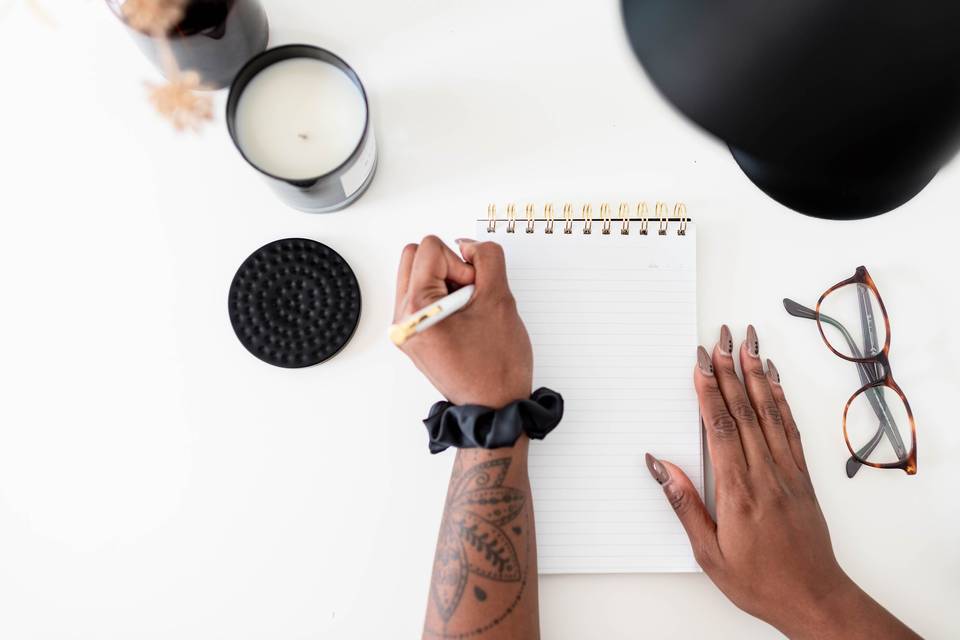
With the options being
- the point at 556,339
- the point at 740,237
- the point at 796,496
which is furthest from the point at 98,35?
the point at 796,496

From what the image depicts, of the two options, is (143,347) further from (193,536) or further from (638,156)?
(638,156)

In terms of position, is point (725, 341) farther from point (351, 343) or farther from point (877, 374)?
point (351, 343)

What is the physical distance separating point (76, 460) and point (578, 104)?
732mm

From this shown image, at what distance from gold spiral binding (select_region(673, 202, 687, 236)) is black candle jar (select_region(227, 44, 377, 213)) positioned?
0.36 metres

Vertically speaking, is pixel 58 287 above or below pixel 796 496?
above

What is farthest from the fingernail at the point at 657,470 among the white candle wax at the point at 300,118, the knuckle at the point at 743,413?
the white candle wax at the point at 300,118

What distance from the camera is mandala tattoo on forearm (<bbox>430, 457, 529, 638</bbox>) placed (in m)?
0.62

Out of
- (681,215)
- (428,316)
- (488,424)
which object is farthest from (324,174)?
(681,215)

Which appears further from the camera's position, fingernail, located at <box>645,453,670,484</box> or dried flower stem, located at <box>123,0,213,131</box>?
fingernail, located at <box>645,453,670,484</box>

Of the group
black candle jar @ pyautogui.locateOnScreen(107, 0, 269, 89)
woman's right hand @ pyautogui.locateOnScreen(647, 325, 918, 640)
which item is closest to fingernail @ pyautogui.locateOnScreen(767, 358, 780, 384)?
woman's right hand @ pyautogui.locateOnScreen(647, 325, 918, 640)

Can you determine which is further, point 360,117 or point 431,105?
point 431,105

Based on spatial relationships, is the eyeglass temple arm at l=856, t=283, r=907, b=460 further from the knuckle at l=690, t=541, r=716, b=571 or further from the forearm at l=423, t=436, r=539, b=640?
the forearm at l=423, t=436, r=539, b=640

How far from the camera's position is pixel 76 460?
2.38 feet

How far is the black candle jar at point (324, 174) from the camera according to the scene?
61 cm
